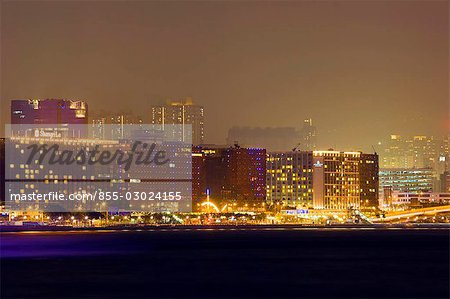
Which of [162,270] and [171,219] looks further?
[171,219]

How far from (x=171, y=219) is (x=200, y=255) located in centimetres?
10138

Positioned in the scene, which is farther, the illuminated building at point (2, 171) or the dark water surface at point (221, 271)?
the illuminated building at point (2, 171)

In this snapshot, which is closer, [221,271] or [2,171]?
[221,271]

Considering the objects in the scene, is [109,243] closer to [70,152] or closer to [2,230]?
[2,230]

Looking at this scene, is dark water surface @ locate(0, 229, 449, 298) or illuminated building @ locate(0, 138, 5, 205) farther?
illuminated building @ locate(0, 138, 5, 205)

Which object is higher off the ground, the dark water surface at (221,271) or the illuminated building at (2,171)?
the illuminated building at (2,171)

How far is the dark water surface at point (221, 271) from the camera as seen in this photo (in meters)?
56.1

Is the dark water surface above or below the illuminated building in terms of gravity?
below

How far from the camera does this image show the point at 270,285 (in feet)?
194

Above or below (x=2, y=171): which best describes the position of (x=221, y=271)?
below

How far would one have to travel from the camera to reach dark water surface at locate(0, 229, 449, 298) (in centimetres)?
5607

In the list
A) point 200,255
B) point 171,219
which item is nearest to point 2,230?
point 171,219

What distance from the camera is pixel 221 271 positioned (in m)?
Answer: 68.9

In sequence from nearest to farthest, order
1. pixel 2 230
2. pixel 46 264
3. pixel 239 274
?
pixel 239 274
pixel 46 264
pixel 2 230
